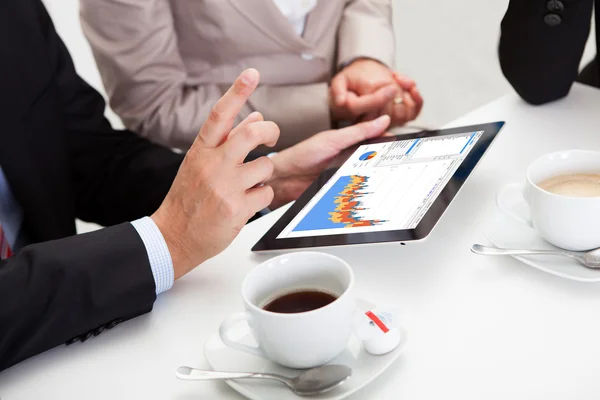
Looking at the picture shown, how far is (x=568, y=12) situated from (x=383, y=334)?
2.35 ft

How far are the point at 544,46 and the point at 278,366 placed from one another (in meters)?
0.75

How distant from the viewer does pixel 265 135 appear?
695 mm

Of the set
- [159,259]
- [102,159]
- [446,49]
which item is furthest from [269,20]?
[446,49]

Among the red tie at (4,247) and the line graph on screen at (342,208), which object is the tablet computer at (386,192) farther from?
the red tie at (4,247)

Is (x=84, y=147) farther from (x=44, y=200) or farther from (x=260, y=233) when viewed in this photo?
(x=260, y=233)

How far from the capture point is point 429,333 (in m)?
0.57

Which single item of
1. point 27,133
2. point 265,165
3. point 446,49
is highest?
point 265,165

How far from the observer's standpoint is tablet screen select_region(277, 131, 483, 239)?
68cm

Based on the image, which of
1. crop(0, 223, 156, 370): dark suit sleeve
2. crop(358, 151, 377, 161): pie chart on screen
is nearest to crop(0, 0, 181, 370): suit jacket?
crop(0, 223, 156, 370): dark suit sleeve

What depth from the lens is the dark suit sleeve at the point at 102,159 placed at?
3.54ft

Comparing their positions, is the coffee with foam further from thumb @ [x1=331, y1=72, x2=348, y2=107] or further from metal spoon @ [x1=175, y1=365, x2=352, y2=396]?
thumb @ [x1=331, y1=72, x2=348, y2=107]

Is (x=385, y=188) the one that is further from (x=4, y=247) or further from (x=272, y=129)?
(x=4, y=247)

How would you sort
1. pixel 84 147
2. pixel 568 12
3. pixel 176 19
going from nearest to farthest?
pixel 568 12, pixel 84 147, pixel 176 19

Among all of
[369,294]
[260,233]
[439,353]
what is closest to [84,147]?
[260,233]
